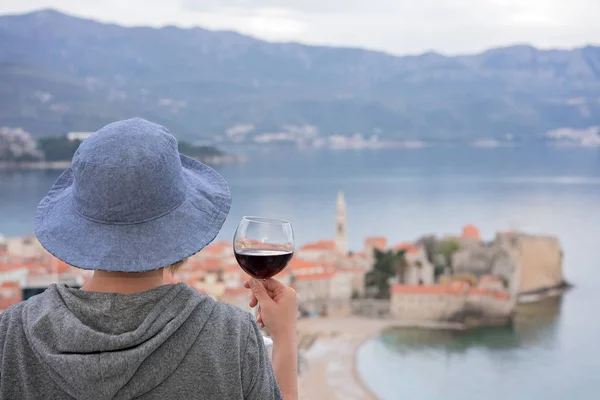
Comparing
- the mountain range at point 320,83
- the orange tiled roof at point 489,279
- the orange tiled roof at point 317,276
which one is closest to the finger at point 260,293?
the orange tiled roof at point 317,276

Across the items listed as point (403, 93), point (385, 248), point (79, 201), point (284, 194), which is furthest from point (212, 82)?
point (79, 201)

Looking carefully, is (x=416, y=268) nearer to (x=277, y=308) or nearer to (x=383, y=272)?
(x=383, y=272)

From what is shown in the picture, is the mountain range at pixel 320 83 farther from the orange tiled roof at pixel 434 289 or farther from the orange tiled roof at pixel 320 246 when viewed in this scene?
the orange tiled roof at pixel 434 289

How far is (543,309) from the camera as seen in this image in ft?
63.6

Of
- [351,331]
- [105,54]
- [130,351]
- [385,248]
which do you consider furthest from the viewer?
[105,54]

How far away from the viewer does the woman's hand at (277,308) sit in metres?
0.62

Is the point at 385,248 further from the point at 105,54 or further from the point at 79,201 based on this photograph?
the point at 79,201

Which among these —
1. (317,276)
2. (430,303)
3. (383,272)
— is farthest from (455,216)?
(317,276)

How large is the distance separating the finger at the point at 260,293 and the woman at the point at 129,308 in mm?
89

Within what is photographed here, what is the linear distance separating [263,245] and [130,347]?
0.74ft

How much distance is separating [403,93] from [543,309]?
13.5 metres

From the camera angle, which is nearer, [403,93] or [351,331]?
[351,331]

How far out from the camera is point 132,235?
0.52 m

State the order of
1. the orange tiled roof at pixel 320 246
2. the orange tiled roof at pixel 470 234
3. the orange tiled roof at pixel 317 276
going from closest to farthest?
the orange tiled roof at pixel 317 276 → the orange tiled roof at pixel 320 246 → the orange tiled roof at pixel 470 234
